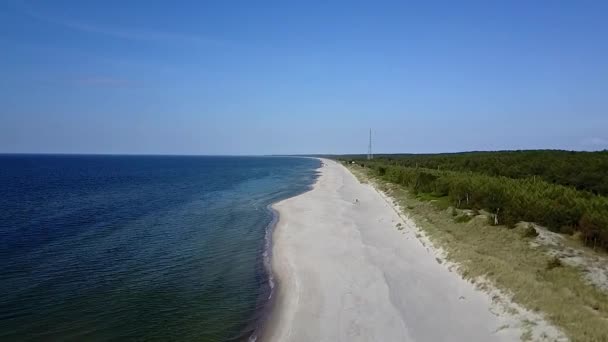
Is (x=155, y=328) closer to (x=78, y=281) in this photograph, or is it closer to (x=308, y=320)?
(x=308, y=320)

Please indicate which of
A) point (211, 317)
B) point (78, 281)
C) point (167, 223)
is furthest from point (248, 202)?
point (211, 317)

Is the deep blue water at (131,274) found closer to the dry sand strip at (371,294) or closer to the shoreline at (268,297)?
the shoreline at (268,297)

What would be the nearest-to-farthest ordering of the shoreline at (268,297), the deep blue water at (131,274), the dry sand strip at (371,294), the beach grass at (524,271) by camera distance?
the beach grass at (524,271) < the dry sand strip at (371,294) < the shoreline at (268,297) < the deep blue water at (131,274)

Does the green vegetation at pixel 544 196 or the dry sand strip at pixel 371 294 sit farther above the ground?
the green vegetation at pixel 544 196

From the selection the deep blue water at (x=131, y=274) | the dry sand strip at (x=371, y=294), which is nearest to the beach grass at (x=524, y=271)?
the dry sand strip at (x=371, y=294)

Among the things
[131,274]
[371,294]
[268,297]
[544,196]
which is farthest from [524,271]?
[131,274]

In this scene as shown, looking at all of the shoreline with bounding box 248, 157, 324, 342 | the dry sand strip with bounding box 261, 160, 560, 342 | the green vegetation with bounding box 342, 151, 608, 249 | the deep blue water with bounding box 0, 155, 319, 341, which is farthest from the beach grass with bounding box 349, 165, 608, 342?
the deep blue water with bounding box 0, 155, 319, 341

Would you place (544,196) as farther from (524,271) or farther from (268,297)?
(268,297)

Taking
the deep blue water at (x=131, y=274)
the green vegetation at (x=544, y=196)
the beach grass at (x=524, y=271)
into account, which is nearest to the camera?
the beach grass at (x=524, y=271)

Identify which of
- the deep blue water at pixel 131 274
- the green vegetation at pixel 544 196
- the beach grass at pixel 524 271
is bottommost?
the deep blue water at pixel 131 274
